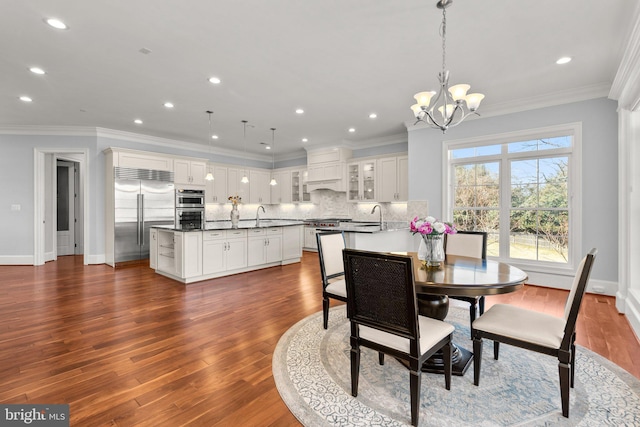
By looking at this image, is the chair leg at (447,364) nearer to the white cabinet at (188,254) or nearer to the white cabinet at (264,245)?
the white cabinet at (188,254)

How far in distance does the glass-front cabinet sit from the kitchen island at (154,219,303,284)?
2.39 m

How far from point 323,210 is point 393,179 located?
2.45 meters

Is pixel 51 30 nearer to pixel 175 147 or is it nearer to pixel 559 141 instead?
pixel 175 147

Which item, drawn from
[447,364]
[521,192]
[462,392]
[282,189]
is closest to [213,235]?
[447,364]

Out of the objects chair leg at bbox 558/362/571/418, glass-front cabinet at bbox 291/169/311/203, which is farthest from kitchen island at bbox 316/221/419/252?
glass-front cabinet at bbox 291/169/311/203

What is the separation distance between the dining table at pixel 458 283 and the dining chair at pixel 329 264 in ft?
2.66

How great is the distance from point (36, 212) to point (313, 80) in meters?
6.30

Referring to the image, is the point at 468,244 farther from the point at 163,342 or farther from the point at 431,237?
the point at 163,342

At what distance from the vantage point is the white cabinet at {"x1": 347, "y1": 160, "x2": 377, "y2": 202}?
709 centimetres

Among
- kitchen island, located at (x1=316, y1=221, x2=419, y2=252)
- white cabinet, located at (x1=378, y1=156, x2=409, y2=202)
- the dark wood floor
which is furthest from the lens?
white cabinet, located at (x1=378, y1=156, x2=409, y2=202)

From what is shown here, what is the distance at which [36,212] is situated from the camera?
611cm

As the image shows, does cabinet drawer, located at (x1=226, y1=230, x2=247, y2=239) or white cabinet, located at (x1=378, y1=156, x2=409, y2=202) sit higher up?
white cabinet, located at (x1=378, y1=156, x2=409, y2=202)

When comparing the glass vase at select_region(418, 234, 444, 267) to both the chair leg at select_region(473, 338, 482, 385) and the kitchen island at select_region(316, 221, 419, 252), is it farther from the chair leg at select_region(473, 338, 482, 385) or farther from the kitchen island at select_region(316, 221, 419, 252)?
the kitchen island at select_region(316, 221, 419, 252)

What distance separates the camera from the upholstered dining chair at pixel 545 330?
174cm
